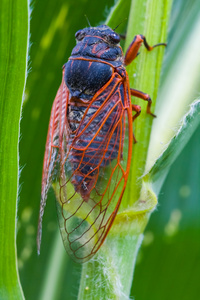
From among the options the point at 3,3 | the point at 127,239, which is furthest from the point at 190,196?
the point at 3,3

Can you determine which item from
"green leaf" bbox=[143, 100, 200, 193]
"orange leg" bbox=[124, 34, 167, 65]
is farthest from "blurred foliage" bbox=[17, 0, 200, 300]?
"green leaf" bbox=[143, 100, 200, 193]

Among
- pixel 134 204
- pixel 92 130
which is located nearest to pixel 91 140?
pixel 92 130

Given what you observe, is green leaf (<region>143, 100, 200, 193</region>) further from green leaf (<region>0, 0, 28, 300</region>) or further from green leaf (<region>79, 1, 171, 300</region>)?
green leaf (<region>0, 0, 28, 300</region>)

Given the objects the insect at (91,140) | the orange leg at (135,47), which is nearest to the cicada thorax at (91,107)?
the insect at (91,140)

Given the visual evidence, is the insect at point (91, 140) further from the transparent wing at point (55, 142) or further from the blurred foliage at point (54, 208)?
the blurred foliage at point (54, 208)

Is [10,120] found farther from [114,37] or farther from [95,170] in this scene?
[114,37]

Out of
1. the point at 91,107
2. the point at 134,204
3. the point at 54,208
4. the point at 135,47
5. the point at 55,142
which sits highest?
the point at 135,47
